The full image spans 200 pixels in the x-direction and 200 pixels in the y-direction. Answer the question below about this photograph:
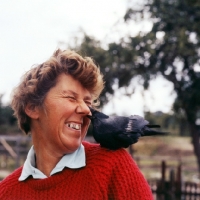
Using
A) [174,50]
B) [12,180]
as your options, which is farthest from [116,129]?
[174,50]

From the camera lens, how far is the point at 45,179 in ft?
6.68

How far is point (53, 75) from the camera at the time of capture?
6.70 ft

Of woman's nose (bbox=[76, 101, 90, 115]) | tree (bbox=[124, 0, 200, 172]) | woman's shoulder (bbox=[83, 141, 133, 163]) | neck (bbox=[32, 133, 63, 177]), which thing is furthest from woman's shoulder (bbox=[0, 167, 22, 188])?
tree (bbox=[124, 0, 200, 172])

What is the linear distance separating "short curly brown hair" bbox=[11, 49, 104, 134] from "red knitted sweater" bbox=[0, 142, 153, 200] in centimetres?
35

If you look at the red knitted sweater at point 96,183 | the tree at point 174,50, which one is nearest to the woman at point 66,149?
the red knitted sweater at point 96,183

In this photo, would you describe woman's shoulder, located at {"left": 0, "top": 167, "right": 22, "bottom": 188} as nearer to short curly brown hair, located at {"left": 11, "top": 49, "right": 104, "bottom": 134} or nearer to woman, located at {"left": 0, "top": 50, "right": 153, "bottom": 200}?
woman, located at {"left": 0, "top": 50, "right": 153, "bottom": 200}

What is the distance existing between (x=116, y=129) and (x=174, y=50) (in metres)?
13.0

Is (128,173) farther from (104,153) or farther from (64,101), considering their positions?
(64,101)

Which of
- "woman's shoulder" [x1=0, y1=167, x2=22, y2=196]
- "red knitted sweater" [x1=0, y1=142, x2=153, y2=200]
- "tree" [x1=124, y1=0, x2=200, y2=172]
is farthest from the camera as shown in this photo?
"tree" [x1=124, y1=0, x2=200, y2=172]

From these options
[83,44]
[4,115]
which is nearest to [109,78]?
[83,44]

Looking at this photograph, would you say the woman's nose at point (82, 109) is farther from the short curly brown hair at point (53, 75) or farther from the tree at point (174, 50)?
the tree at point (174, 50)

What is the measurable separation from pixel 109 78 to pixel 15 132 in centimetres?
1238

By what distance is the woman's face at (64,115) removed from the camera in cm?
200

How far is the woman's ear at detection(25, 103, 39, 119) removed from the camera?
2.11m
